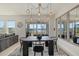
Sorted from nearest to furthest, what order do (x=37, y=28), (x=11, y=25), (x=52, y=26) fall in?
1. (x=52, y=26)
2. (x=11, y=25)
3. (x=37, y=28)

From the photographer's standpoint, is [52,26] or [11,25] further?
[11,25]

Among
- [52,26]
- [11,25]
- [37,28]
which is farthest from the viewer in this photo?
[37,28]

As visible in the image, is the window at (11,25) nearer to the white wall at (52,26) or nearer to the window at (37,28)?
the window at (37,28)

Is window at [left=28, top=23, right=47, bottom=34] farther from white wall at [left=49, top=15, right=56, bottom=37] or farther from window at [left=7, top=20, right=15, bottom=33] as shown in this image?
window at [left=7, top=20, right=15, bottom=33]

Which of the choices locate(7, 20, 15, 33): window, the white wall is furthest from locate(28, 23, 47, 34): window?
locate(7, 20, 15, 33): window

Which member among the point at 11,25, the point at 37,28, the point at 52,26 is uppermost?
the point at 11,25

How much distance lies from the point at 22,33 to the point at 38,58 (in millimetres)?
13716

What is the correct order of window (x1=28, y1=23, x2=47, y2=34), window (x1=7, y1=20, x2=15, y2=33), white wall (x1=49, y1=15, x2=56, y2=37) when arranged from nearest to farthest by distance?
1. white wall (x1=49, y1=15, x2=56, y2=37)
2. window (x1=7, y1=20, x2=15, y2=33)
3. window (x1=28, y1=23, x2=47, y2=34)

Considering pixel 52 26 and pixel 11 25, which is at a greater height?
pixel 11 25

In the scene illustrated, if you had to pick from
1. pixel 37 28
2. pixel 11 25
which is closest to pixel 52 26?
pixel 37 28

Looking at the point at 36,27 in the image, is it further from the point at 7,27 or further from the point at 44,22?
the point at 7,27

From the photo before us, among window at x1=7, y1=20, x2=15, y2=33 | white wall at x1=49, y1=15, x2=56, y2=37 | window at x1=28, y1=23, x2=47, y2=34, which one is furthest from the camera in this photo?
window at x1=28, y1=23, x2=47, y2=34

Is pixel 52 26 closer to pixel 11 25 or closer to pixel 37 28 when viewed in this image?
pixel 37 28

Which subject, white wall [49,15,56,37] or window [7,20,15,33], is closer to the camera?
white wall [49,15,56,37]
